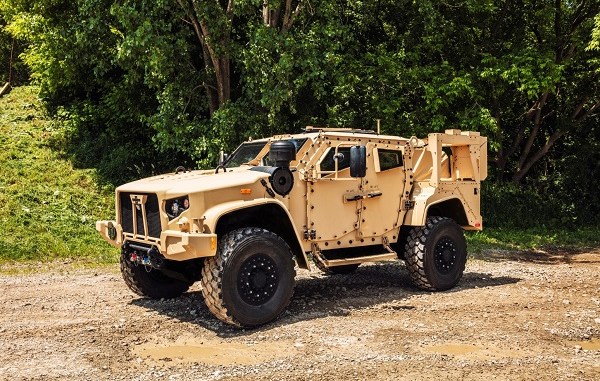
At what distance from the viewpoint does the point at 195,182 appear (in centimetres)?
762

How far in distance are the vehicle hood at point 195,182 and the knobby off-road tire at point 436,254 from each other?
2.75 m

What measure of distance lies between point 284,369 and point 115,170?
13.7 m

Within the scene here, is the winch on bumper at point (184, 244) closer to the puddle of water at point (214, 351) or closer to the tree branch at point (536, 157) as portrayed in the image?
the puddle of water at point (214, 351)

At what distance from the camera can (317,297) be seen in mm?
9203

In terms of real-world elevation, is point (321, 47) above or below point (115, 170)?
above

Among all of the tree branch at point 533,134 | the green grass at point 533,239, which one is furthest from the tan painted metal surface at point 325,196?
the tree branch at point 533,134

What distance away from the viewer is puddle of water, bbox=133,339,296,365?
629 centimetres

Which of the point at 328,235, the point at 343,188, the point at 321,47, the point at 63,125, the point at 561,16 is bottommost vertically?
the point at 328,235

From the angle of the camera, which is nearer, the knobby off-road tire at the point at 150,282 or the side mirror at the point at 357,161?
the side mirror at the point at 357,161

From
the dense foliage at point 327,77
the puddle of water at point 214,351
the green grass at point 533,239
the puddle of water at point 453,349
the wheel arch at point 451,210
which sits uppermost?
the dense foliage at point 327,77

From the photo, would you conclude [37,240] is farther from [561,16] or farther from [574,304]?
[561,16]

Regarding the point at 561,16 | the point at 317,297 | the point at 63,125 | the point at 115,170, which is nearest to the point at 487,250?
the point at 317,297

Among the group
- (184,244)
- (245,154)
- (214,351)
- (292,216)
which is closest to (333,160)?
(292,216)

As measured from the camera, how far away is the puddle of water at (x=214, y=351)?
6.29 m
